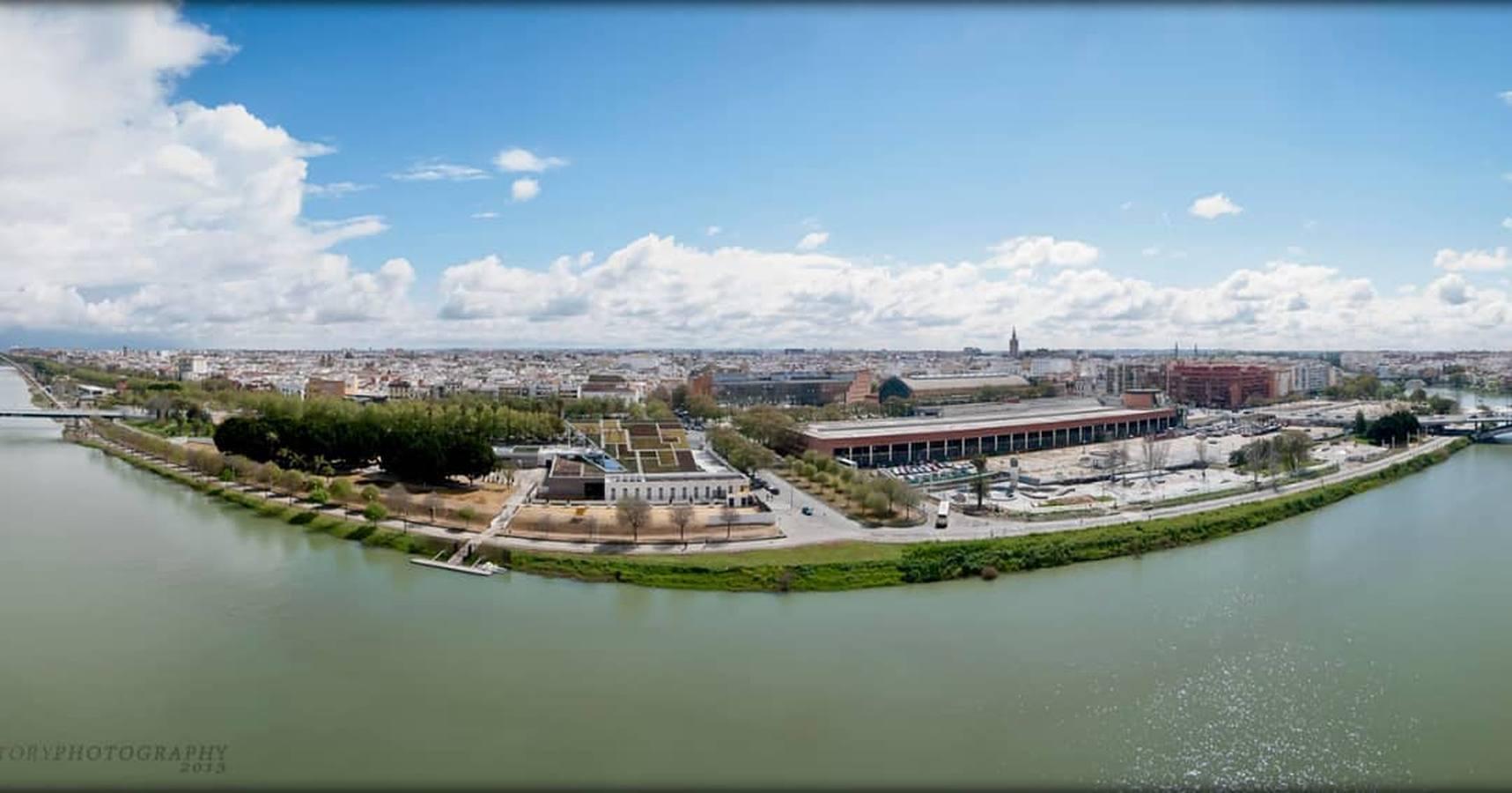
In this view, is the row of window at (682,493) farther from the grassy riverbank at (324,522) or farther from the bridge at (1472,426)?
the bridge at (1472,426)

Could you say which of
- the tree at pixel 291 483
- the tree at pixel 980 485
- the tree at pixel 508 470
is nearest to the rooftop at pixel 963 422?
the tree at pixel 980 485

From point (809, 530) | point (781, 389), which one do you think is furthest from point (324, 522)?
point (781, 389)

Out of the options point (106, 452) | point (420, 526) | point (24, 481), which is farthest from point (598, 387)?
point (420, 526)

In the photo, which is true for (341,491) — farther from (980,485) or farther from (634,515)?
(980,485)

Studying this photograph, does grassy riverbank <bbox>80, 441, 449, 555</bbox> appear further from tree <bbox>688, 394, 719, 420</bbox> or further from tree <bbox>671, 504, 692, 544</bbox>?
tree <bbox>688, 394, 719, 420</bbox>

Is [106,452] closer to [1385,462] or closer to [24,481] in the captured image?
[24,481]
